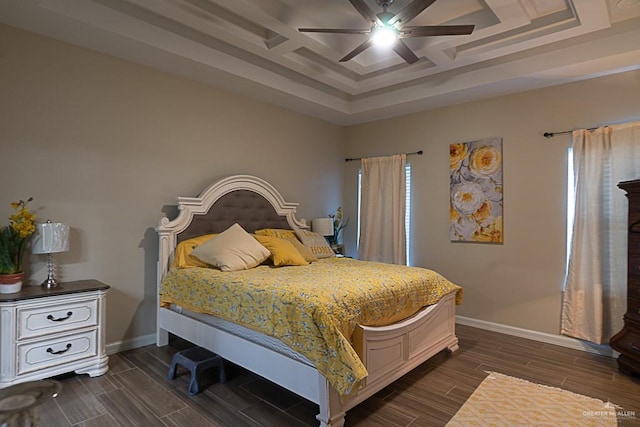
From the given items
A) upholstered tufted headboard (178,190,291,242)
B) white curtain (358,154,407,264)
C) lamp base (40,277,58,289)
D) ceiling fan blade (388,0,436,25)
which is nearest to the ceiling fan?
ceiling fan blade (388,0,436,25)

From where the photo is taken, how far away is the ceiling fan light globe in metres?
2.67

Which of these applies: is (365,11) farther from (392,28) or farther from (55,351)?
(55,351)

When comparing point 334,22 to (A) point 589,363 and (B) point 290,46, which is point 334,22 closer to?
(B) point 290,46

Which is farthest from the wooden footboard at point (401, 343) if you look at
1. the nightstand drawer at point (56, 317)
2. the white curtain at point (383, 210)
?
the nightstand drawer at point (56, 317)

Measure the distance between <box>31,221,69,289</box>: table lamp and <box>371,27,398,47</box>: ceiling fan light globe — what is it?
2.85 m

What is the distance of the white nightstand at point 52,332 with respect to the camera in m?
2.53

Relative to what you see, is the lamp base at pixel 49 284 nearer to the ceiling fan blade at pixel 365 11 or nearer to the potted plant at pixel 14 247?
the potted plant at pixel 14 247

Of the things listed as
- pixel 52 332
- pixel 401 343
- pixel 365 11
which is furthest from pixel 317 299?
pixel 52 332

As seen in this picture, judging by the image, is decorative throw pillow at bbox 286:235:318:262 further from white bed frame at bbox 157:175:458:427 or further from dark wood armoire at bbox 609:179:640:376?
dark wood armoire at bbox 609:179:640:376

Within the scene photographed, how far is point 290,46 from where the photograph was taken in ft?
11.3

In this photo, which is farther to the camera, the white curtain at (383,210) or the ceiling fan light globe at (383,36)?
the white curtain at (383,210)

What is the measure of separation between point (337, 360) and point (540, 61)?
3.42 meters

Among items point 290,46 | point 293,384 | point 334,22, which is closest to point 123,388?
point 293,384

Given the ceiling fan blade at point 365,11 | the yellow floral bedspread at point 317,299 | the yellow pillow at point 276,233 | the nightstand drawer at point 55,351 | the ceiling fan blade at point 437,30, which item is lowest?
the nightstand drawer at point 55,351
